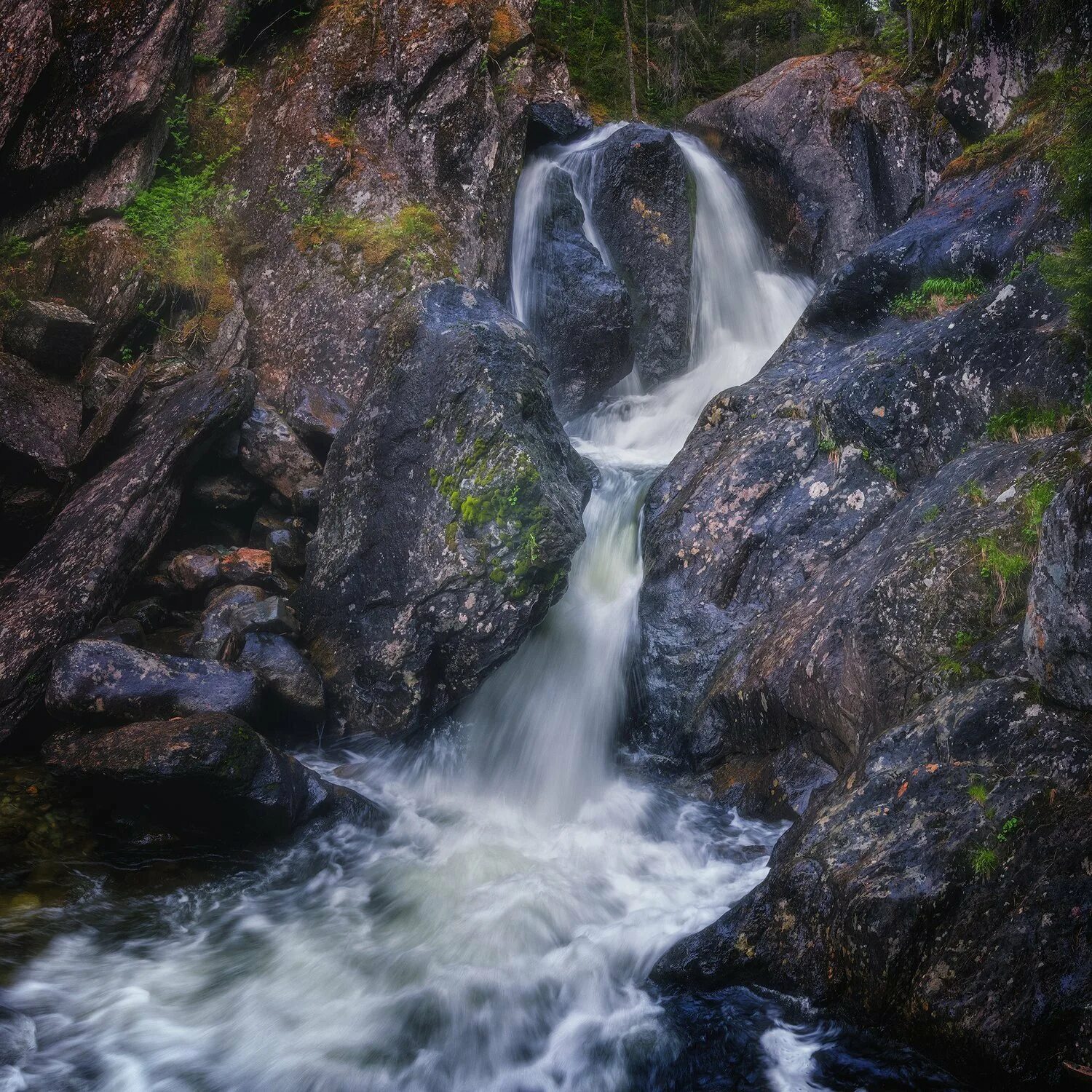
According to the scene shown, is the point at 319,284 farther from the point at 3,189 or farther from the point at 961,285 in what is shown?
the point at 961,285

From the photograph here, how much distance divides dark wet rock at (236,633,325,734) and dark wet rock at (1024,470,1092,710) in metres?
6.55

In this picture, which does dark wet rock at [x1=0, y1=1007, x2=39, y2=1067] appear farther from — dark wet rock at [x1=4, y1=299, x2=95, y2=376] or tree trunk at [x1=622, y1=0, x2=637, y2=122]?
tree trunk at [x1=622, y1=0, x2=637, y2=122]

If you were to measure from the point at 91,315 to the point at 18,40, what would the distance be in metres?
3.70

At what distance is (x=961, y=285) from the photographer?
866cm

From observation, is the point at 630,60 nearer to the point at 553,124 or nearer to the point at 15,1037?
the point at 553,124

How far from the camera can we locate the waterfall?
26.9 ft

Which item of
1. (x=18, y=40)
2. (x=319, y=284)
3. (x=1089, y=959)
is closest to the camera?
(x=1089, y=959)

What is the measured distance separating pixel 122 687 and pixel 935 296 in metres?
9.67

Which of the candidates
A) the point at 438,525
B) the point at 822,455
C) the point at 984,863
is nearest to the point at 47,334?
the point at 438,525

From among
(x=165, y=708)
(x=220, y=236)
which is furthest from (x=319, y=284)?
(x=165, y=708)

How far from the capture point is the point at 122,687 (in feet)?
22.6

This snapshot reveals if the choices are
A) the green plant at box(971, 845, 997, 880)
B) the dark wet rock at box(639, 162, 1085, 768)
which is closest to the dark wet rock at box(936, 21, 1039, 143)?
the dark wet rock at box(639, 162, 1085, 768)

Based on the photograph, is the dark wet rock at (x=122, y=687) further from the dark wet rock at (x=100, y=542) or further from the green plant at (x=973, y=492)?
the green plant at (x=973, y=492)

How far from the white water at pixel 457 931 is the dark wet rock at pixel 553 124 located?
10.4m
